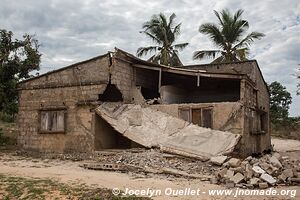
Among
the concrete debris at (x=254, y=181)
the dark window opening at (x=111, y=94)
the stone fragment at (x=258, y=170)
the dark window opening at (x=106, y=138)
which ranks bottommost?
the concrete debris at (x=254, y=181)

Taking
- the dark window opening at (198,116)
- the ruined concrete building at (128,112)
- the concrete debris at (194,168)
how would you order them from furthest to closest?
the dark window opening at (198,116)
the ruined concrete building at (128,112)
the concrete debris at (194,168)

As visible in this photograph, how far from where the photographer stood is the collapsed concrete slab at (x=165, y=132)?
46.0 ft

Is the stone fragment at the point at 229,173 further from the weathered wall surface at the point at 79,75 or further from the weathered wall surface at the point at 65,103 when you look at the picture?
the weathered wall surface at the point at 79,75

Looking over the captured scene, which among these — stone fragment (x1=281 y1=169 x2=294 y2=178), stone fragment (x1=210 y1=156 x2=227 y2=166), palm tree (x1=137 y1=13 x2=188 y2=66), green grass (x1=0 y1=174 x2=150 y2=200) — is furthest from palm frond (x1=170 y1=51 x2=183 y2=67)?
green grass (x1=0 y1=174 x2=150 y2=200)

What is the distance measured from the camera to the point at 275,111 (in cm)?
4572

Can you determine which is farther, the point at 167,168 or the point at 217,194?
the point at 167,168

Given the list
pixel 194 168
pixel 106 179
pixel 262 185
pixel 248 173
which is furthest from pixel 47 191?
pixel 262 185

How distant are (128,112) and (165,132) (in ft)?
6.88

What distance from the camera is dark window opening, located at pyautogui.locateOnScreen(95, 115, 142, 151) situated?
1705cm

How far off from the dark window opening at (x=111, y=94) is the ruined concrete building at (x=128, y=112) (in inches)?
2.0

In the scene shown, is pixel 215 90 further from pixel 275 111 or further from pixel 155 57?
pixel 275 111

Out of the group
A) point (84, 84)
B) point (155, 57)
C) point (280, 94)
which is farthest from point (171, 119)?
point (280, 94)

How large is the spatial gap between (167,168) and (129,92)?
646cm

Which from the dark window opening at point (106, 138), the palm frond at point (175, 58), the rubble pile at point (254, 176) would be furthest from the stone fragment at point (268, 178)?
the palm frond at point (175, 58)
